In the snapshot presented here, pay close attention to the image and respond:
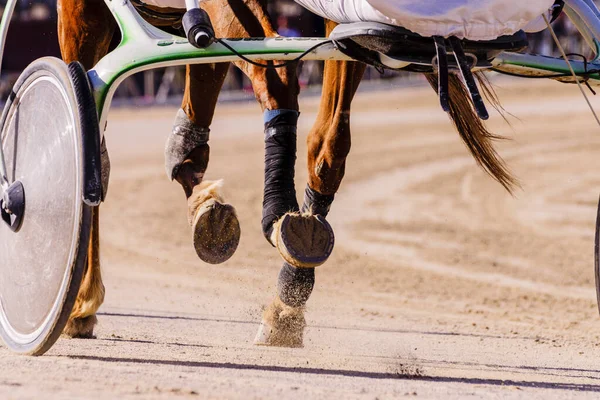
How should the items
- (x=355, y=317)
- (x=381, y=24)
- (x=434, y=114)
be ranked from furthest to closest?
(x=434, y=114), (x=355, y=317), (x=381, y=24)

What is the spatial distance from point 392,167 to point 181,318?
23.7 ft

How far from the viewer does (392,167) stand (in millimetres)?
12273

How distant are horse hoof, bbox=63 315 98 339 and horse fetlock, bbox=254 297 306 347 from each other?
25.2 inches

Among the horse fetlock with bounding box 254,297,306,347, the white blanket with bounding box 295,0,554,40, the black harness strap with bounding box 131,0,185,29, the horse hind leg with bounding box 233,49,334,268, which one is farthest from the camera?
the horse fetlock with bounding box 254,297,306,347

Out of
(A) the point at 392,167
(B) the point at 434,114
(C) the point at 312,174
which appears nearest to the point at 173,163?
(C) the point at 312,174

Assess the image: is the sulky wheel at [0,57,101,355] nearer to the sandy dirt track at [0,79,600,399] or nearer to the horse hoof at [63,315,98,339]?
the sandy dirt track at [0,79,600,399]

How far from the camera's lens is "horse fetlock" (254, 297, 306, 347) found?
459 centimetres

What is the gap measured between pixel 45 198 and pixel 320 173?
4.45 feet

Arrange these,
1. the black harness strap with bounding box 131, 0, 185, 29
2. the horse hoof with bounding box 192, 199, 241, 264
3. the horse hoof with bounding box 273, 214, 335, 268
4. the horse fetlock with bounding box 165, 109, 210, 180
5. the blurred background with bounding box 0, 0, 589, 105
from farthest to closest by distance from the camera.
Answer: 1. the blurred background with bounding box 0, 0, 589, 105
2. the horse fetlock with bounding box 165, 109, 210, 180
3. the black harness strap with bounding box 131, 0, 185, 29
4. the horse hoof with bounding box 192, 199, 241, 264
5. the horse hoof with bounding box 273, 214, 335, 268

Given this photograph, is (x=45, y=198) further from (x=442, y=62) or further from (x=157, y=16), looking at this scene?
(x=442, y=62)

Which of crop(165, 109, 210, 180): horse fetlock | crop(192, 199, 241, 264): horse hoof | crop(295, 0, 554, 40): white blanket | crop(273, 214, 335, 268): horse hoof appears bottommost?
crop(192, 199, 241, 264): horse hoof

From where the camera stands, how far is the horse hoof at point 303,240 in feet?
12.3

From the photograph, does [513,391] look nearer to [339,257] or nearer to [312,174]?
[312,174]

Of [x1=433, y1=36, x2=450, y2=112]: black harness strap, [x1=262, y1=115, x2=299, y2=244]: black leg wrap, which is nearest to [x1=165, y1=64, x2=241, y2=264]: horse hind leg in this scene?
[x1=262, y1=115, x2=299, y2=244]: black leg wrap
